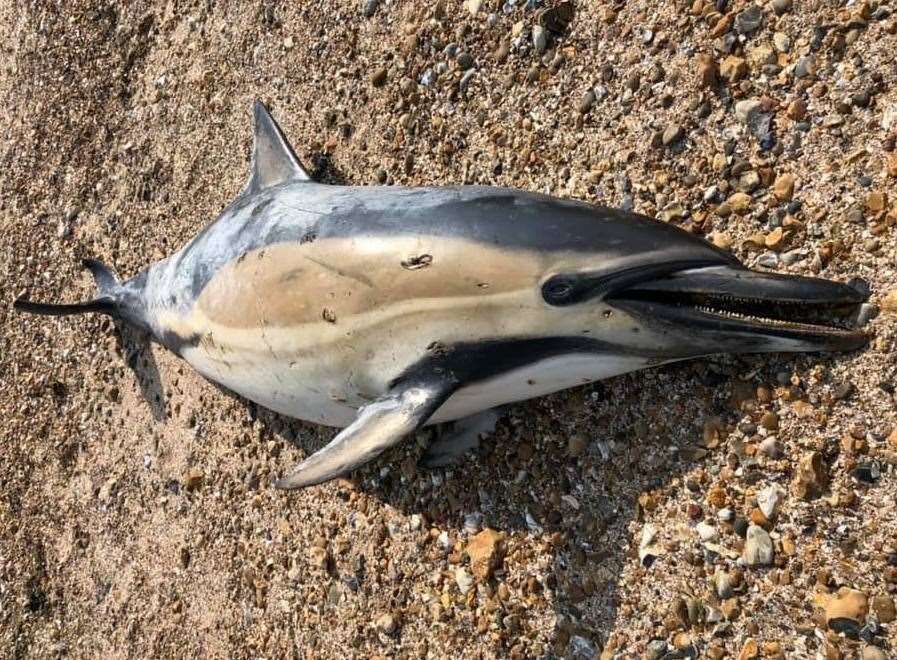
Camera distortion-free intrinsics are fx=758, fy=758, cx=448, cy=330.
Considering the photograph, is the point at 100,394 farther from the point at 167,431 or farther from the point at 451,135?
the point at 451,135

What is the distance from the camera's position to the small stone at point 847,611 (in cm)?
287

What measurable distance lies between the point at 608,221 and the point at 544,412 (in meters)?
1.19

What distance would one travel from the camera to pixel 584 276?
116 inches

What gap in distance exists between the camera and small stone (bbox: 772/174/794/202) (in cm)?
323

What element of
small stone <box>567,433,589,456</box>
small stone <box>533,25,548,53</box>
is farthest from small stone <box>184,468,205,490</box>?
small stone <box>533,25,548,53</box>

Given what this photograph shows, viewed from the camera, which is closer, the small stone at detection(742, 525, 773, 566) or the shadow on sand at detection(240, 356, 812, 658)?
Result: the small stone at detection(742, 525, 773, 566)

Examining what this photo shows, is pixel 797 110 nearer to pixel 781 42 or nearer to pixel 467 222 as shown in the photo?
pixel 781 42

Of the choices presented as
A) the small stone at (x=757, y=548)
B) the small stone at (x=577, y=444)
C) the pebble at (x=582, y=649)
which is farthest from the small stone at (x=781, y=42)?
the pebble at (x=582, y=649)

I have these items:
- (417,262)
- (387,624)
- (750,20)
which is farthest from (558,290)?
(387,624)

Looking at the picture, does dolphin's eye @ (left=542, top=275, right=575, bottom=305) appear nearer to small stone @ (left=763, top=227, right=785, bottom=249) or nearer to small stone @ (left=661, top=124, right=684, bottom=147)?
small stone @ (left=763, top=227, right=785, bottom=249)

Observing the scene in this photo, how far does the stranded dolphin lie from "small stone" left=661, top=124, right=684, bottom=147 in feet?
2.46

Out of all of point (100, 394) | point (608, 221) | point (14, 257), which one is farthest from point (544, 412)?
point (14, 257)

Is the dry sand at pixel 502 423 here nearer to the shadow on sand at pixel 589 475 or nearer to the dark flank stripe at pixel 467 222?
the shadow on sand at pixel 589 475

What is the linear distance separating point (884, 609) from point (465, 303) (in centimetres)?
197
